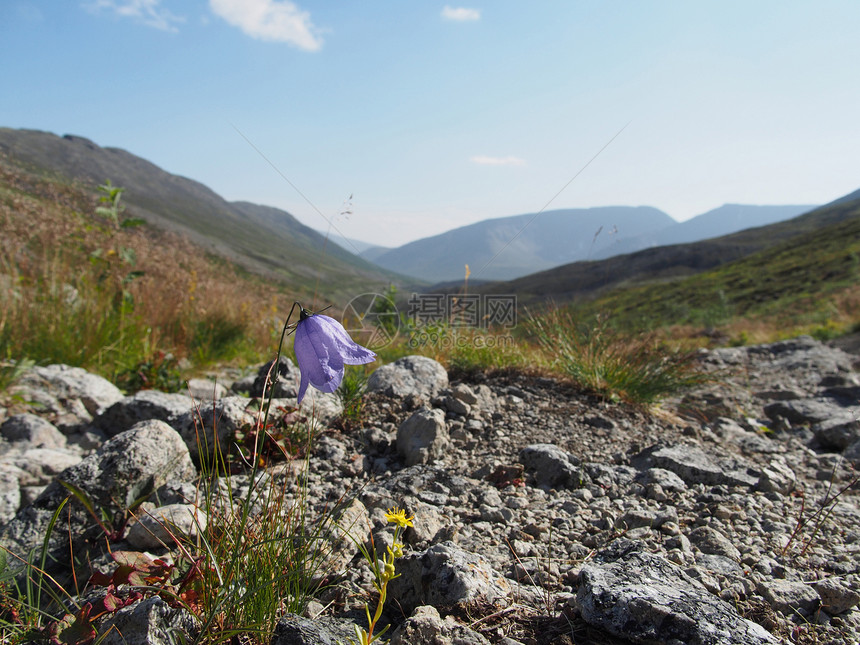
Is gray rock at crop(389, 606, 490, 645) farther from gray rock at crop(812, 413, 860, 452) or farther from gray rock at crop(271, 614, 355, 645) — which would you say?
gray rock at crop(812, 413, 860, 452)

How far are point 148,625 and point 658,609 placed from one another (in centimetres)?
167

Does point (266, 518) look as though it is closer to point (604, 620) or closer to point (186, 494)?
point (186, 494)

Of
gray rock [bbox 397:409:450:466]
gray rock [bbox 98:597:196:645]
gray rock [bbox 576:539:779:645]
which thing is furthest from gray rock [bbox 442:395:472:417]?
gray rock [bbox 98:597:196:645]

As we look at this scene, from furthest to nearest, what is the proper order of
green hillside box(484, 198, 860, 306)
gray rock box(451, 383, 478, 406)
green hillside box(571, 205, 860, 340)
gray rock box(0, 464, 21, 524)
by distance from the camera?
green hillside box(484, 198, 860, 306) → green hillside box(571, 205, 860, 340) → gray rock box(451, 383, 478, 406) → gray rock box(0, 464, 21, 524)

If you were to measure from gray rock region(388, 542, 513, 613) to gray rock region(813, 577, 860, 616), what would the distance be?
1.29 m

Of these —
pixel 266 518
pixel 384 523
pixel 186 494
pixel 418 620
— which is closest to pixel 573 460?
pixel 384 523

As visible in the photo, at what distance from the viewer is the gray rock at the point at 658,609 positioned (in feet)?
4.90

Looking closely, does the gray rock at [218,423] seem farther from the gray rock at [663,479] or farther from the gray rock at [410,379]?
the gray rock at [663,479]

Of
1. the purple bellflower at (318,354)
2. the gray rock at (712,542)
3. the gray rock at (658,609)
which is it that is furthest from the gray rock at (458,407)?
the purple bellflower at (318,354)

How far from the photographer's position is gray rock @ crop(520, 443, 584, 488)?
2.95 metres

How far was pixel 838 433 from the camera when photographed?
403 centimetres

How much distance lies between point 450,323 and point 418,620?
4.35m

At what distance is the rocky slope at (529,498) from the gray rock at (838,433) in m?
0.02

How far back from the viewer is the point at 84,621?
1589mm
